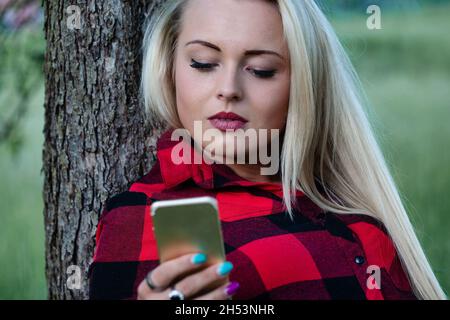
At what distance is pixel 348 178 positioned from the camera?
2.49 metres

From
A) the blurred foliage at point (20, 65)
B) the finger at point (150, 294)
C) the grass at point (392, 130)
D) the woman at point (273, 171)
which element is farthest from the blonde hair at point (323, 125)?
the blurred foliage at point (20, 65)

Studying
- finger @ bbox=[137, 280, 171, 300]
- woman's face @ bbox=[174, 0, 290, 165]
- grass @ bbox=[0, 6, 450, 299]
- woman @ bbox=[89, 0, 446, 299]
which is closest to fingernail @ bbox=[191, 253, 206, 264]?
finger @ bbox=[137, 280, 171, 300]

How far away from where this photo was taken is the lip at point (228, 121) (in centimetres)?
221

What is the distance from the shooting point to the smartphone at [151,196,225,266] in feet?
5.68

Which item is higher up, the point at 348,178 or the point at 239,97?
the point at 239,97

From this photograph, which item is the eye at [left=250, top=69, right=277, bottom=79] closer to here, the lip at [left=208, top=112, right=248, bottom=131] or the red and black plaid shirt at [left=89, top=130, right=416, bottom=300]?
the lip at [left=208, top=112, right=248, bottom=131]

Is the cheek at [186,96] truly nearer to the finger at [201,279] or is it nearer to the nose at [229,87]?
the nose at [229,87]

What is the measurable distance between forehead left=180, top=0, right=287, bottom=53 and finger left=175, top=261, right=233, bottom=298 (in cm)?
71

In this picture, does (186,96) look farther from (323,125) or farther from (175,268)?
(175,268)

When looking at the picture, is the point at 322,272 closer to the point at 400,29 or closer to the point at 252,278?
the point at 252,278

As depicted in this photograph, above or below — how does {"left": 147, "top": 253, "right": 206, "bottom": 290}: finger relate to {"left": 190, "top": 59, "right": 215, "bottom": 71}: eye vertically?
below

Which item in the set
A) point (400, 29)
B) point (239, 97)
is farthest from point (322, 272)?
point (400, 29)

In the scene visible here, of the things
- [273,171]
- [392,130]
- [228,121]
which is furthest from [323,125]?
[392,130]
